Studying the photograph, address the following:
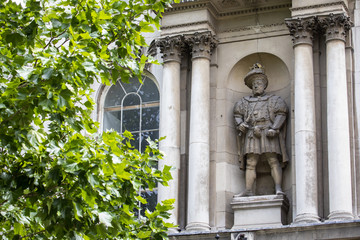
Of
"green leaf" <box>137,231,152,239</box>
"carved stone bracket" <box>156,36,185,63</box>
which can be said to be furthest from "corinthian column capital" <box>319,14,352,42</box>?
"green leaf" <box>137,231,152,239</box>

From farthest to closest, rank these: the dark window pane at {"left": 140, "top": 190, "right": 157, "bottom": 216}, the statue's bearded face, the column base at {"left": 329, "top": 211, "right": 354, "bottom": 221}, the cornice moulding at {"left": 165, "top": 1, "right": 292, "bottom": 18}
Result: the dark window pane at {"left": 140, "top": 190, "right": 157, "bottom": 216} < the cornice moulding at {"left": 165, "top": 1, "right": 292, "bottom": 18} < the statue's bearded face < the column base at {"left": 329, "top": 211, "right": 354, "bottom": 221}

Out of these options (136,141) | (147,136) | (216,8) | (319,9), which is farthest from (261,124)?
(136,141)

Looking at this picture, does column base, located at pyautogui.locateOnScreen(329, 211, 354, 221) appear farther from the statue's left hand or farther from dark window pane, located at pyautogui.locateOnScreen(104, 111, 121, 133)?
dark window pane, located at pyautogui.locateOnScreen(104, 111, 121, 133)

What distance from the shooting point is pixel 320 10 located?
30.5m

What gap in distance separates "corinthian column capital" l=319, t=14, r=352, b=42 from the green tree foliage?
25.0 ft

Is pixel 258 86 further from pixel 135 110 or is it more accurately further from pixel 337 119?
pixel 135 110

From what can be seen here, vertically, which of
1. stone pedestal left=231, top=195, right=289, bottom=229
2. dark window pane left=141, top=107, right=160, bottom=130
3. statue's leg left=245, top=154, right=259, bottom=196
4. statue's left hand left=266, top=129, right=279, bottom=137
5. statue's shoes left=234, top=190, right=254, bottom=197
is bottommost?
stone pedestal left=231, top=195, right=289, bottom=229

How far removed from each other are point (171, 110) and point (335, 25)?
15.8 feet

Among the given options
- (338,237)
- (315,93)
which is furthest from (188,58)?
(338,237)

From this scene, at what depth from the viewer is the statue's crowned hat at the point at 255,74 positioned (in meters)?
31.5

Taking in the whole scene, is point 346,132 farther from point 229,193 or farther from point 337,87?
point 229,193

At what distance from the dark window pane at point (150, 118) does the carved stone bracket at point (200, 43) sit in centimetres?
239

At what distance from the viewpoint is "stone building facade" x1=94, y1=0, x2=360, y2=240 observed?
29188 mm

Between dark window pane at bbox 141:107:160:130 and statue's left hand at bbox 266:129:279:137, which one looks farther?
dark window pane at bbox 141:107:160:130
